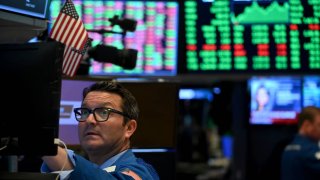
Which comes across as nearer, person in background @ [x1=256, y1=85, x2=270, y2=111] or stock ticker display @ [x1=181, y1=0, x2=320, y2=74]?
stock ticker display @ [x1=181, y1=0, x2=320, y2=74]

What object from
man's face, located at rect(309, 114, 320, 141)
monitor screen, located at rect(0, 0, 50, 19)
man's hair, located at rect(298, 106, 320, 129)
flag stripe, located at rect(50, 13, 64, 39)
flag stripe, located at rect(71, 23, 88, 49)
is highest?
monitor screen, located at rect(0, 0, 50, 19)

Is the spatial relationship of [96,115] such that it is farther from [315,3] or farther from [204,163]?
[204,163]

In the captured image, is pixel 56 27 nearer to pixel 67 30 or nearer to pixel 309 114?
pixel 67 30

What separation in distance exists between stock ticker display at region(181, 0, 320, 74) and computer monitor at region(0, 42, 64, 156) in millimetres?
3400

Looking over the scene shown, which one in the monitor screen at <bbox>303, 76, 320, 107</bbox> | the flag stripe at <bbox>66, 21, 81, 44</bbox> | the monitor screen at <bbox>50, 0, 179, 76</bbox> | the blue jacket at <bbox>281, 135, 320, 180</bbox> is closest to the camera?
the flag stripe at <bbox>66, 21, 81, 44</bbox>

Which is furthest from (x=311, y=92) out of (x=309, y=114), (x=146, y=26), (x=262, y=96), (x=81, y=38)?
(x=81, y=38)

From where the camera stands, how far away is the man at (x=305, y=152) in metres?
Result: 4.88

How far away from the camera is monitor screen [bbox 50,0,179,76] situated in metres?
5.14

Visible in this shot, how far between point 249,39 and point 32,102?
141 inches

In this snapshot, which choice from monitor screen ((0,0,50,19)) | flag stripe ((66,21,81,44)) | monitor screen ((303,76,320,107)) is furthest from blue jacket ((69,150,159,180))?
monitor screen ((303,76,320,107))

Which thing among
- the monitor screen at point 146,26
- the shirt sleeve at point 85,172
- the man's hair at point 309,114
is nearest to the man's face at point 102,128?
the shirt sleeve at point 85,172

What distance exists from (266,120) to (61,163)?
448cm

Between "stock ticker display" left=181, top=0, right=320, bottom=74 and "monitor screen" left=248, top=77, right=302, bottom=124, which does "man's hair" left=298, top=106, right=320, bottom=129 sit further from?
"monitor screen" left=248, top=77, right=302, bottom=124

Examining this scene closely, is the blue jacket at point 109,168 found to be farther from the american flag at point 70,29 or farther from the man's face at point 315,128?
the man's face at point 315,128
